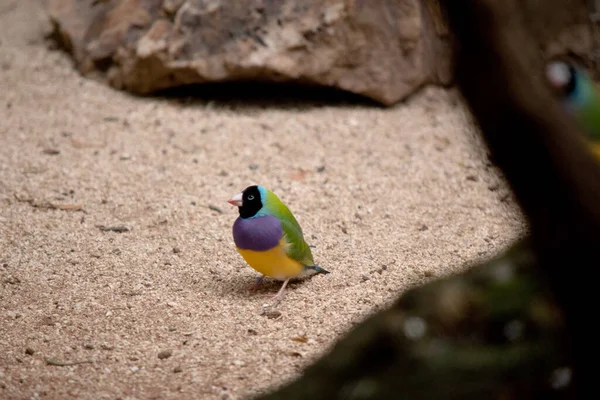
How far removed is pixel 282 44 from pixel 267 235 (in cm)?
282

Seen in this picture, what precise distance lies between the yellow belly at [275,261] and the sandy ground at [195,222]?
162mm

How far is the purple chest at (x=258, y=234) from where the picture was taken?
352cm

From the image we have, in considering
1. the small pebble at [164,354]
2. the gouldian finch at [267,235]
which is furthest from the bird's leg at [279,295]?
the small pebble at [164,354]

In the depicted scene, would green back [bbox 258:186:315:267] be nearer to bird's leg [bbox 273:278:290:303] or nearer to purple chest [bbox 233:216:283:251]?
purple chest [bbox 233:216:283:251]

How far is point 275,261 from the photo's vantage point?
3.58 m

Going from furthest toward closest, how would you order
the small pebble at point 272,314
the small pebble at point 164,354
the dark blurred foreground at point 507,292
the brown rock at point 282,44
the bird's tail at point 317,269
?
the brown rock at point 282,44, the bird's tail at point 317,269, the small pebble at point 272,314, the small pebble at point 164,354, the dark blurred foreground at point 507,292

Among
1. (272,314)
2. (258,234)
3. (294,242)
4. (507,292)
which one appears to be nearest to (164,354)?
(272,314)

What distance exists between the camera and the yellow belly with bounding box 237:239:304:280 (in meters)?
3.55

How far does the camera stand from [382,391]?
5.73 feet

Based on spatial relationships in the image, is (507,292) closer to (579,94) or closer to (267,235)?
(267,235)

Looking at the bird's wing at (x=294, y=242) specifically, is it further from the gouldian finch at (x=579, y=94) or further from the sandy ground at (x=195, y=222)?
the gouldian finch at (x=579, y=94)

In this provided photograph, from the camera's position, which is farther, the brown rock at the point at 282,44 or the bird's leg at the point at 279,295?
the brown rock at the point at 282,44

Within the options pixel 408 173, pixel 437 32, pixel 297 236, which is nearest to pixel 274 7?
pixel 437 32

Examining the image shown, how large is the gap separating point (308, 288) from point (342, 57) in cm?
282
